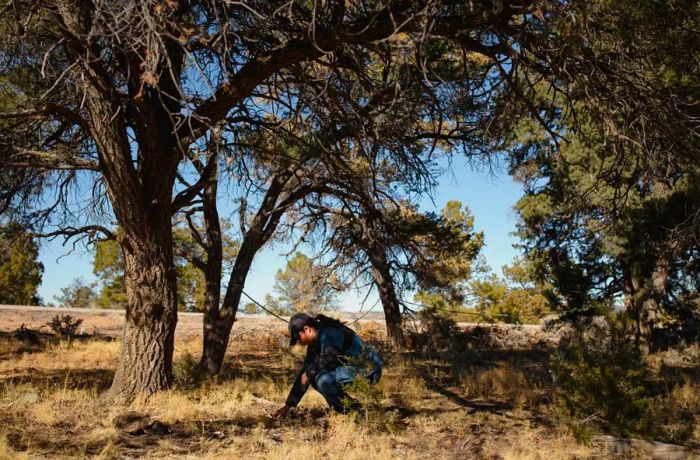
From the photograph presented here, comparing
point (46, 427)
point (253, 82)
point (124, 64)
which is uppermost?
point (124, 64)

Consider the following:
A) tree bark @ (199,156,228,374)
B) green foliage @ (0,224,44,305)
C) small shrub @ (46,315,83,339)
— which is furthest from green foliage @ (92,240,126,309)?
tree bark @ (199,156,228,374)

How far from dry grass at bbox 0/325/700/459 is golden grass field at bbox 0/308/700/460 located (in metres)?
0.02

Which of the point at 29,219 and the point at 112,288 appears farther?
the point at 112,288

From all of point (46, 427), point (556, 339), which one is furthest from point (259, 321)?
point (46, 427)


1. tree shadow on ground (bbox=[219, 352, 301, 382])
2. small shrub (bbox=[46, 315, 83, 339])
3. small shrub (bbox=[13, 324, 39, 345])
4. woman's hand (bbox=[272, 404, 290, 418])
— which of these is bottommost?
woman's hand (bbox=[272, 404, 290, 418])

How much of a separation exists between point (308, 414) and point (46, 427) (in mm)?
2718

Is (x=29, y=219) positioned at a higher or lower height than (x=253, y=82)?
lower

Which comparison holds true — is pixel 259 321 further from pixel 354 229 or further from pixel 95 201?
pixel 95 201

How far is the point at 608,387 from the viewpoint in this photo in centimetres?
616

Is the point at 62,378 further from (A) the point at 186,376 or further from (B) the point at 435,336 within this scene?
(B) the point at 435,336

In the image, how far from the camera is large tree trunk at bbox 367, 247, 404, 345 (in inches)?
531

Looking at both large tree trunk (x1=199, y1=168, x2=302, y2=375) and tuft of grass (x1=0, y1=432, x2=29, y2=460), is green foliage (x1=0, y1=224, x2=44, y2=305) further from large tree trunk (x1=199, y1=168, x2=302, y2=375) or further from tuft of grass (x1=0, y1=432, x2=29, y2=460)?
tuft of grass (x1=0, y1=432, x2=29, y2=460)

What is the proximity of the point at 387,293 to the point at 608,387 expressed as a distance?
8.83m

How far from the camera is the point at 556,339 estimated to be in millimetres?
18297
